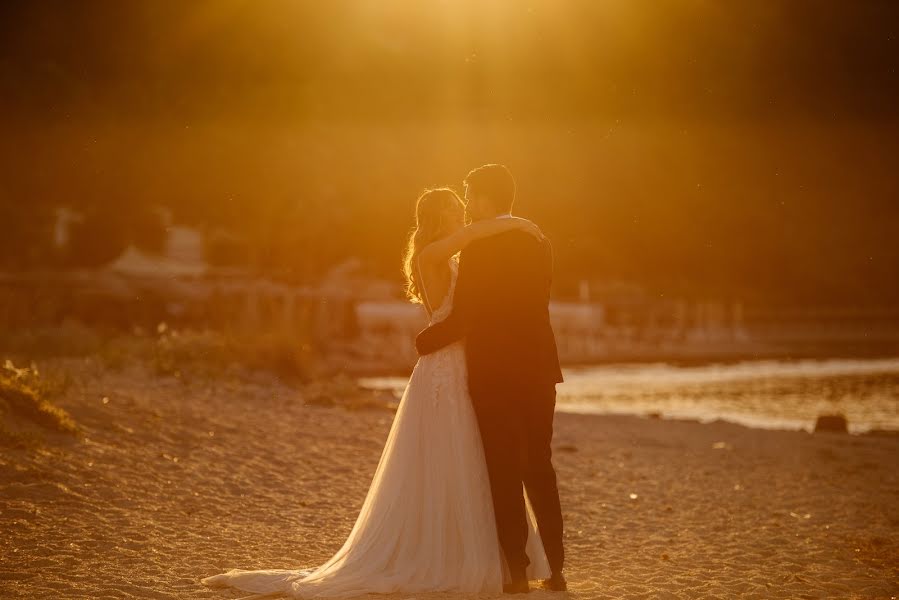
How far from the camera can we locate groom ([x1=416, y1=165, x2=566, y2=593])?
5.41 m

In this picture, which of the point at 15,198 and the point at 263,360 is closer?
the point at 263,360

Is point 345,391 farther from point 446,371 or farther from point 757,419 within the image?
point 446,371

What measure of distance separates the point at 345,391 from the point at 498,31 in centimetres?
17757

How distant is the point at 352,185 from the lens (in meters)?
103

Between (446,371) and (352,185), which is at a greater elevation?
(352,185)

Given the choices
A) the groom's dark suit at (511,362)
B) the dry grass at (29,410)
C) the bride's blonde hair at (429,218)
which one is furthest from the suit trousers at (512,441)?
the dry grass at (29,410)

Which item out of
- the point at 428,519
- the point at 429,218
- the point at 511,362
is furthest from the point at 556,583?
the point at 429,218

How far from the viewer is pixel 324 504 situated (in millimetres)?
9039

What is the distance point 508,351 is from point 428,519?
39.3 inches

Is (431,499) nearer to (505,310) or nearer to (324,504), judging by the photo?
(505,310)

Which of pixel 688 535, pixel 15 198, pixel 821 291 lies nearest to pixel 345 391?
pixel 688 535

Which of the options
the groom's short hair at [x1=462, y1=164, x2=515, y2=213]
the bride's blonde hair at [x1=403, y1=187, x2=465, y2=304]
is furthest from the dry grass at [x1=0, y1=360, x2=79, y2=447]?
the groom's short hair at [x1=462, y1=164, x2=515, y2=213]

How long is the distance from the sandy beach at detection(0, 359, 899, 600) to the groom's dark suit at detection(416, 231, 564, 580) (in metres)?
0.70

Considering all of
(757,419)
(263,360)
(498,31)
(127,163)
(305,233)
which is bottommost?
(757,419)
